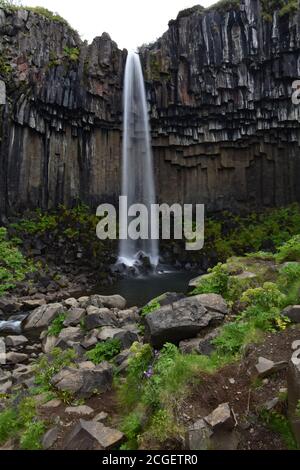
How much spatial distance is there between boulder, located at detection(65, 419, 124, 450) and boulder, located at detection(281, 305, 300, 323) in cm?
322

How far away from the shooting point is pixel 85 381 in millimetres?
6113

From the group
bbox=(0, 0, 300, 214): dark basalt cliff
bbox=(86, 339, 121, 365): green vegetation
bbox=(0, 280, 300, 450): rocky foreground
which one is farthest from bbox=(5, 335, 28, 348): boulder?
bbox=(0, 0, 300, 214): dark basalt cliff

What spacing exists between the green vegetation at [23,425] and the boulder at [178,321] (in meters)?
2.17

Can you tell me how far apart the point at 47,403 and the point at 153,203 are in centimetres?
→ 3005

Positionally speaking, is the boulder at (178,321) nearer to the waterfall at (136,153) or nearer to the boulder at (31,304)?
the boulder at (31,304)

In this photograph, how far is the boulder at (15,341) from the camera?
11.7 metres

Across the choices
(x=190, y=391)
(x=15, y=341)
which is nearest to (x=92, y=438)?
(x=190, y=391)

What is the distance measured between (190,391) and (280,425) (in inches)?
43.6

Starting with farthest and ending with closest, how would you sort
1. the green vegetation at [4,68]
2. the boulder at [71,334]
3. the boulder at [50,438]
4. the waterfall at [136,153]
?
the waterfall at [136,153], the green vegetation at [4,68], the boulder at [71,334], the boulder at [50,438]

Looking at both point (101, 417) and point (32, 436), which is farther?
point (101, 417)

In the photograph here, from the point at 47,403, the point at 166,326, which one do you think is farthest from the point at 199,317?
the point at 47,403

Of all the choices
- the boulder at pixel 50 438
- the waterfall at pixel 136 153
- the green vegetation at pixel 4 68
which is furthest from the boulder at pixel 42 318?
the green vegetation at pixel 4 68

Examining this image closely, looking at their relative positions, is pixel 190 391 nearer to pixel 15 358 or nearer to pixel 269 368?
pixel 269 368

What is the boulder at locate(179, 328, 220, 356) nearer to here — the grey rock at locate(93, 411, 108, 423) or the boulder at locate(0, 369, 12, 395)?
the grey rock at locate(93, 411, 108, 423)
